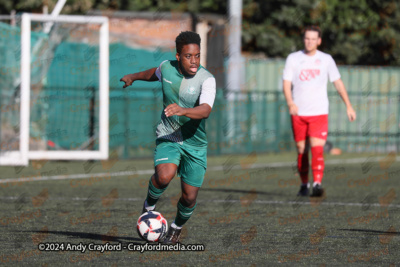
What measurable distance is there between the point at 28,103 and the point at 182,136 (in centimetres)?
914

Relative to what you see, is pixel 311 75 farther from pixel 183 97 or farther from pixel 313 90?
pixel 183 97

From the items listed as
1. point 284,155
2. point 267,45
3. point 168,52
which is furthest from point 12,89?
point 267,45

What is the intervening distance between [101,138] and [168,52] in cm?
593

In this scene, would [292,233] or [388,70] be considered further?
[388,70]

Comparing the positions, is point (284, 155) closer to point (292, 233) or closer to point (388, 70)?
point (388, 70)

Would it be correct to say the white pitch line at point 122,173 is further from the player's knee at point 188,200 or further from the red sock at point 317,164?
the player's knee at point 188,200

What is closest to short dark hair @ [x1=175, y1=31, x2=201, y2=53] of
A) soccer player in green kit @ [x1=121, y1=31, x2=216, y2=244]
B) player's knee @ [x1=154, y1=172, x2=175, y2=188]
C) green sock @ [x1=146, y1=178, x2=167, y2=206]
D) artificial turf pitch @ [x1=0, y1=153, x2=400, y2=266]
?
soccer player in green kit @ [x1=121, y1=31, x2=216, y2=244]

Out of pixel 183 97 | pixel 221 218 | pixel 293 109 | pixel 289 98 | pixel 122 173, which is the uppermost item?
pixel 183 97

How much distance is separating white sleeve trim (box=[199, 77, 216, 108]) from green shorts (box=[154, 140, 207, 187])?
48 cm

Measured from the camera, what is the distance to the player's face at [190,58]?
6.72 metres

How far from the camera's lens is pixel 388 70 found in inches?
1047

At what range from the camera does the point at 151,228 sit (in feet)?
22.0

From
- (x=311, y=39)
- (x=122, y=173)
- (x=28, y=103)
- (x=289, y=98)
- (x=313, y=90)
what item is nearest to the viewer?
(x=289, y=98)

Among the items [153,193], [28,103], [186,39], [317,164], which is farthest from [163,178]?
[28,103]
